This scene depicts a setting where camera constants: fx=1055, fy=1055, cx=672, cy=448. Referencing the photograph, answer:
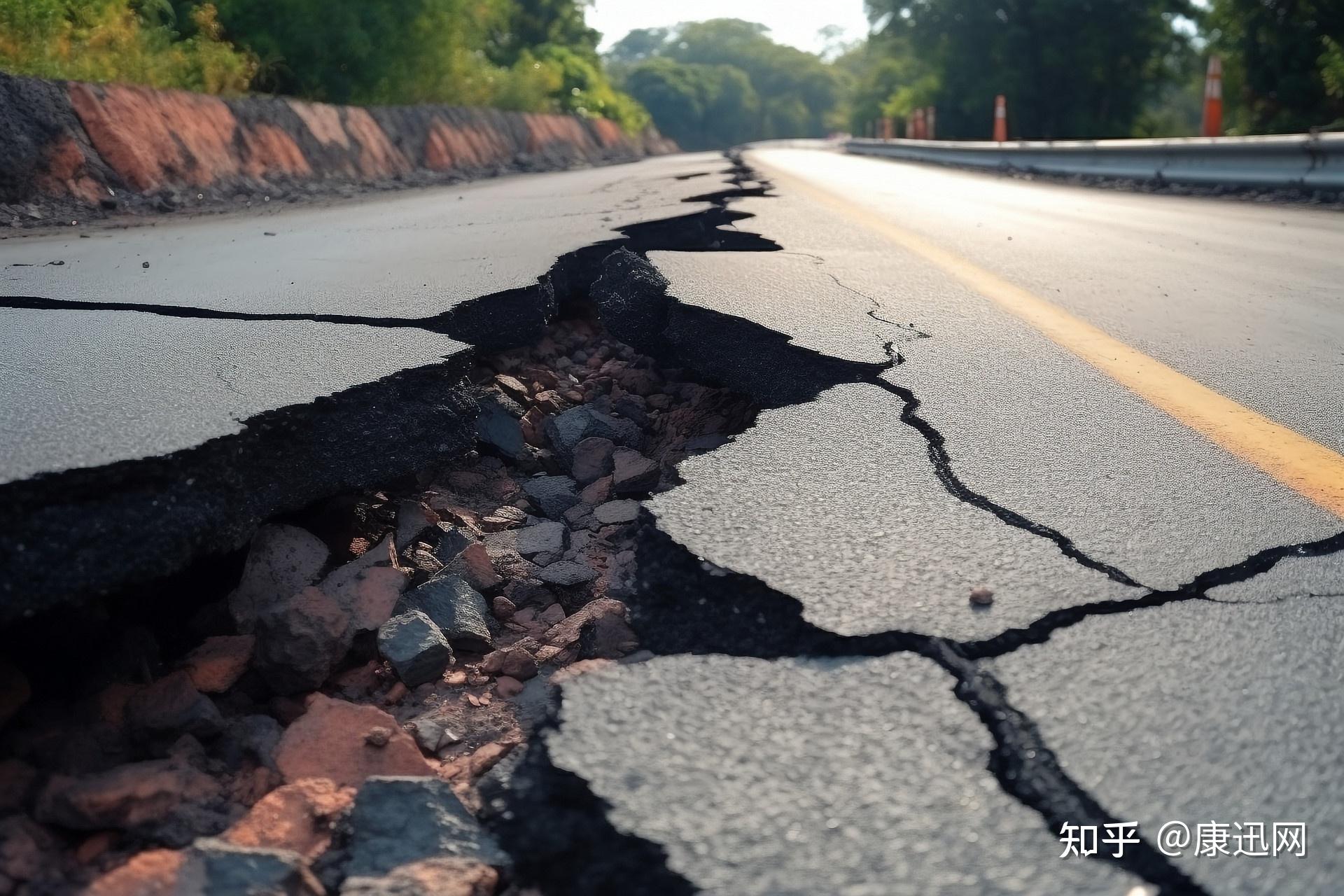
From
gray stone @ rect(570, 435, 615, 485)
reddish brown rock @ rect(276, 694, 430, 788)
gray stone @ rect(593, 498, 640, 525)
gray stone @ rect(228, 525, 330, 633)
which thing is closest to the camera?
reddish brown rock @ rect(276, 694, 430, 788)

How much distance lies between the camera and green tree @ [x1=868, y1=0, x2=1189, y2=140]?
87.3 ft

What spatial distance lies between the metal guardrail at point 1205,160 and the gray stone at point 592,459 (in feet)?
22.4

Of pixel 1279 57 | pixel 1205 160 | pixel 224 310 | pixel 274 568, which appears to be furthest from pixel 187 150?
pixel 1279 57

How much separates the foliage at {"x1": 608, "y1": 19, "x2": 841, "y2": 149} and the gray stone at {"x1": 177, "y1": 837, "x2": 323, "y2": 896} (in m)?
73.5

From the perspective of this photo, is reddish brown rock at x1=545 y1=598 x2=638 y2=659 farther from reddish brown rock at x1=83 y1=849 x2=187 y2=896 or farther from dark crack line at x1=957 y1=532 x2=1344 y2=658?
reddish brown rock at x1=83 y1=849 x2=187 y2=896

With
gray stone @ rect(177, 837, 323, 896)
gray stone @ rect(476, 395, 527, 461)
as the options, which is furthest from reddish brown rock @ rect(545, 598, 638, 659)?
gray stone @ rect(476, 395, 527, 461)

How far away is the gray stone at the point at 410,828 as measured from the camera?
1.17 metres

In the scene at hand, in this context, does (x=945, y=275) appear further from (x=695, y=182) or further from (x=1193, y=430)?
(x=695, y=182)

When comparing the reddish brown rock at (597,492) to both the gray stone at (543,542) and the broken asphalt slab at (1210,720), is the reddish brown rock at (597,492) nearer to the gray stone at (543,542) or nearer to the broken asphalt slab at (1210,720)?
the gray stone at (543,542)

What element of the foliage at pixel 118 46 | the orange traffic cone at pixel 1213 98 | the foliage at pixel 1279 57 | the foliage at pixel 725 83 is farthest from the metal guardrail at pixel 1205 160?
the foliage at pixel 725 83

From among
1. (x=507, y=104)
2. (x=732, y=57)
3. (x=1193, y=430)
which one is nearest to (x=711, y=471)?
(x=1193, y=430)

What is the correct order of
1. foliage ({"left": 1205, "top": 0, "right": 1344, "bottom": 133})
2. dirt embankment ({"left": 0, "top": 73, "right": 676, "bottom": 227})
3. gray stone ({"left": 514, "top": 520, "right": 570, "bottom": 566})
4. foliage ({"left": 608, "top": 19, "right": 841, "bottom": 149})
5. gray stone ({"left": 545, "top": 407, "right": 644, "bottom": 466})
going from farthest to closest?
foliage ({"left": 608, "top": 19, "right": 841, "bottom": 149}) → foliage ({"left": 1205, "top": 0, "right": 1344, "bottom": 133}) → dirt embankment ({"left": 0, "top": 73, "right": 676, "bottom": 227}) → gray stone ({"left": 545, "top": 407, "right": 644, "bottom": 466}) → gray stone ({"left": 514, "top": 520, "right": 570, "bottom": 566})

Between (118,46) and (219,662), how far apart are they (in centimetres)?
812

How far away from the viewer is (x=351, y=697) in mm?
1717
